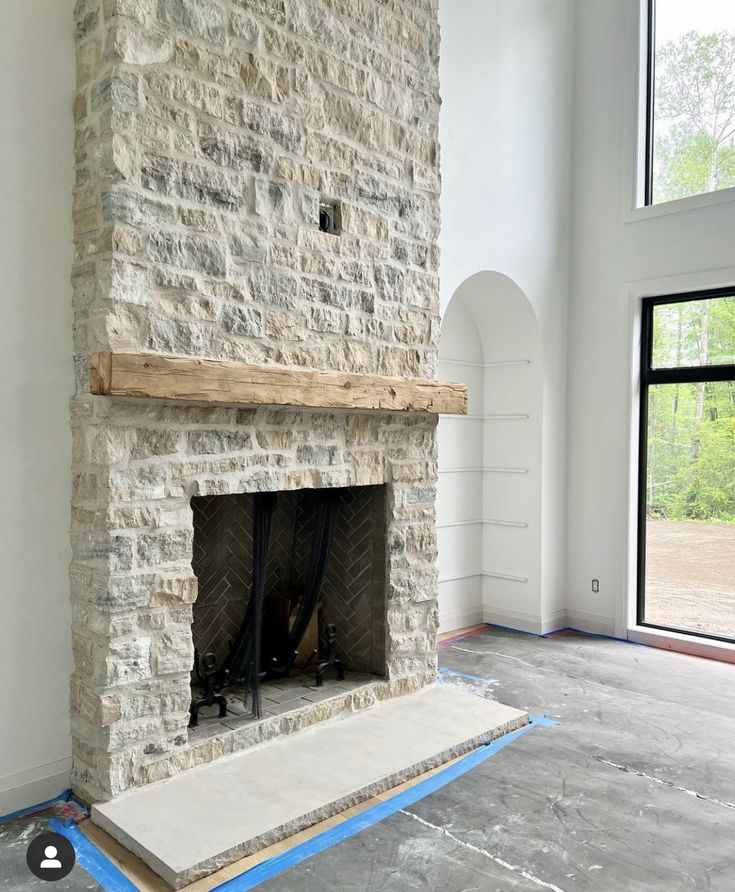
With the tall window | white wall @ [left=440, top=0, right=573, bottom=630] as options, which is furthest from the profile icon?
the tall window

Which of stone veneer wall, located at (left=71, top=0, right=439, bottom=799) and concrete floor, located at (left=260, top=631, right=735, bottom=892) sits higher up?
stone veneer wall, located at (left=71, top=0, right=439, bottom=799)

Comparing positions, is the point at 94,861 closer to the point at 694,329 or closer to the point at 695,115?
the point at 694,329

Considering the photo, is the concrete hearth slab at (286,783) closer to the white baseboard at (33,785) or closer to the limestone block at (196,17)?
the white baseboard at (33,785)

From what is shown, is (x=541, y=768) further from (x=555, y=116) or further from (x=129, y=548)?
(x=555, y=116)

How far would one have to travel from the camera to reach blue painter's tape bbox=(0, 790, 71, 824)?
274 centimetres

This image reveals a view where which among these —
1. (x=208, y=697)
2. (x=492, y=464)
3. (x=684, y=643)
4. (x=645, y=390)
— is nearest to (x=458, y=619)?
(x=492, y=464)

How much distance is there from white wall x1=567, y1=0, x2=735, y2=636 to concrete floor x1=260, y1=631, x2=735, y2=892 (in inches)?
45.1

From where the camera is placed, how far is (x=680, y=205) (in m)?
4.88

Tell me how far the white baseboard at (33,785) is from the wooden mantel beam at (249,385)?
4.72 feet

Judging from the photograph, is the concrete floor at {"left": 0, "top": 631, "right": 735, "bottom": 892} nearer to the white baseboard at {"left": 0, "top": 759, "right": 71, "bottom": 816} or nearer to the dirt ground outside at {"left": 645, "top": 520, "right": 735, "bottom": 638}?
the white baseboard at {"left": 0, "top": 759, "right": 71, "bottom": 816}

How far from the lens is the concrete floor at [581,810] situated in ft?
8.02

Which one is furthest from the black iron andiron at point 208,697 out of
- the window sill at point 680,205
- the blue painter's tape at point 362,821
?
the window sill at point 680,205

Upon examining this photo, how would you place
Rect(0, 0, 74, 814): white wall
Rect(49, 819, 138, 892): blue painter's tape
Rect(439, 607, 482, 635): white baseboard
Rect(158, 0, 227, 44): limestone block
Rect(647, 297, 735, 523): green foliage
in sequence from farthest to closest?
1. Rect(439, 607, 482, 635): white baseboard
2. Rect(647, 297, 735, 523): green foliage
3. Rect(158, 0, 227, 44): limestone block
4. Rect(0, 0, 74, 814): white wall
5. Rect(49, 819, 138, 892): blue painter's tape

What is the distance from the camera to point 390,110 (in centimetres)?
376
